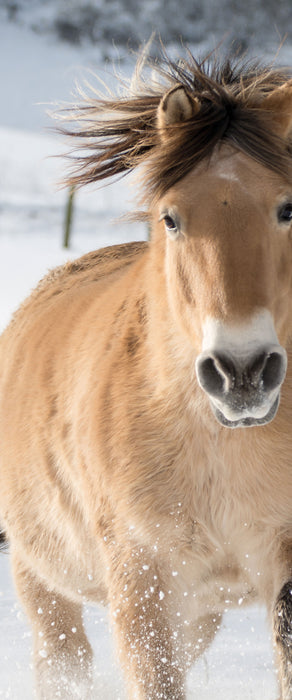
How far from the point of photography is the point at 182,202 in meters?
2.32

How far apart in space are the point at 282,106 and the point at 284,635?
1763 mm

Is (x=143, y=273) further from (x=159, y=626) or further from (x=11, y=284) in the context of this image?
(x=11, y=284)

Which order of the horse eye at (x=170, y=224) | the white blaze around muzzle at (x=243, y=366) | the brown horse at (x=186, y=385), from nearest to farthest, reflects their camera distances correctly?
1. the white blaze around muzzle at (x=243, y=366)
2. the brown horse at (x=186, y=385)
3. the horse eye at (x=170, y=224)

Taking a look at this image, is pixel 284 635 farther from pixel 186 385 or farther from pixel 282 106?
pixel 282 106

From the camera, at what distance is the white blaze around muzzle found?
6.36 feet

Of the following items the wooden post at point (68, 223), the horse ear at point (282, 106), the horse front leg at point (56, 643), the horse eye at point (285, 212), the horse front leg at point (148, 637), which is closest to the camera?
the horse eye at point (285, 212)

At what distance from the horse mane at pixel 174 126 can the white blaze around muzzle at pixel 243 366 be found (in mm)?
622

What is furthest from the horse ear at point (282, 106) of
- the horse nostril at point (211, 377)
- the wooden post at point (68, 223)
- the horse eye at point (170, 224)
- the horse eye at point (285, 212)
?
the wooden post at point (68, 223)

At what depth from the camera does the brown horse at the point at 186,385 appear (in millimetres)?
2121

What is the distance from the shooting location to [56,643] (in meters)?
3.95

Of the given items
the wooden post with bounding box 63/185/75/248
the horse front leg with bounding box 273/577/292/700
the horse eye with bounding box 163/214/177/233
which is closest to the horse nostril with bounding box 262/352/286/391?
the horse eye with bounding box 163/214/177/233

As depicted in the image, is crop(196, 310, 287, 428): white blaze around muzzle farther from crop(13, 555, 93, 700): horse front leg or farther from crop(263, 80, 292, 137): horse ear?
crop(13, 555, 93, 700): horse front leg

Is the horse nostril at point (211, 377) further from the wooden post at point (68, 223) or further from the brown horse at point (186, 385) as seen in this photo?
the wooden post at point (68, 223)

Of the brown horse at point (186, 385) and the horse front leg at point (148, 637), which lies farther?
the horse front leg at point (148, 637)
